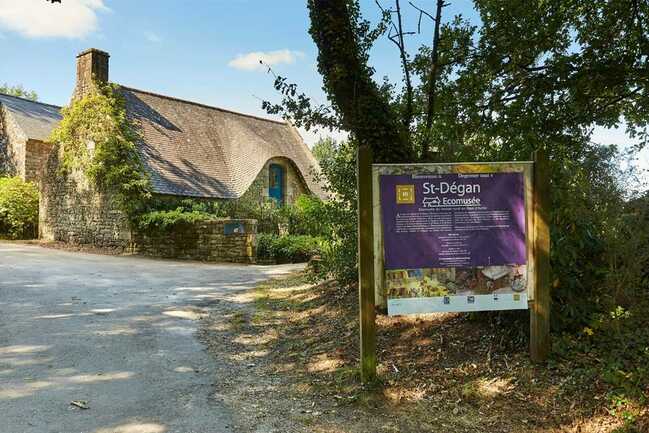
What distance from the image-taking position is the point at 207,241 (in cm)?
1752

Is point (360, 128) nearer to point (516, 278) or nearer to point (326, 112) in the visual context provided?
point (326, 112)

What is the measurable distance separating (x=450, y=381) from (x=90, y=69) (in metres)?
21.2

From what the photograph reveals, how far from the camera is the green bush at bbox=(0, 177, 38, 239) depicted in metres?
23.8

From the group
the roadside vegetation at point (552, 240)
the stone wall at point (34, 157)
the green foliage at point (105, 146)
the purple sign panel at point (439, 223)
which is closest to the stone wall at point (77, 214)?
the green foliage at point (105, 146)

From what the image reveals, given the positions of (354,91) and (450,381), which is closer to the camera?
(450,381)

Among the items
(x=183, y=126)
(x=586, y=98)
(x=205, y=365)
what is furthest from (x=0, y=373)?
(x=183, y=126)

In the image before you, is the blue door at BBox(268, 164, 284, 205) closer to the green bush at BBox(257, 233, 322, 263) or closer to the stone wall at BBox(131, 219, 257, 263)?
the green bush at BBox(257, 233, 322, 263)

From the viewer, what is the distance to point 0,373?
15.2 feet

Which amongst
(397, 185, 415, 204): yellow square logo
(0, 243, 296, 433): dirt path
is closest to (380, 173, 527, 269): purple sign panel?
(397, 185, 415, 204): yellow square logo

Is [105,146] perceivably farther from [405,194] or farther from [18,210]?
[405,194]

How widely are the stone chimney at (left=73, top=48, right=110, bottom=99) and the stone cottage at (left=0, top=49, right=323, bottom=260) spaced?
0.14 feet

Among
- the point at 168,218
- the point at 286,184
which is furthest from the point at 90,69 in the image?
the point at 286,184

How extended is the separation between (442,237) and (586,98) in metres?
4.18

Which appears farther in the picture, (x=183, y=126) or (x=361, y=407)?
(x=183, y=126)
